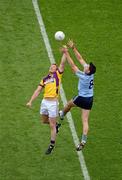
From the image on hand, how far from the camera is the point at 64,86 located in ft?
73.3

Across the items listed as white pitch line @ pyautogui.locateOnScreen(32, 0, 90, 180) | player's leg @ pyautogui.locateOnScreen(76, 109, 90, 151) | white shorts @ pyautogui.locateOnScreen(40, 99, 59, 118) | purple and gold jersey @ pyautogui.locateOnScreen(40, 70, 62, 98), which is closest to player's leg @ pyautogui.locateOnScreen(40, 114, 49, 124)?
white shorts @ pyautogui.locateOnScreen(40, 99, 59, 118)

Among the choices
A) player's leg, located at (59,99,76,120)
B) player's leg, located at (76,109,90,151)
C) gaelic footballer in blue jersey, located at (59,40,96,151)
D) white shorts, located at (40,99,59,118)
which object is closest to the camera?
gaelic footballer in blue jersey, located at (59,40,96,151)

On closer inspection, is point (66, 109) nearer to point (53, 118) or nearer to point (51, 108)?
point (53, 118)

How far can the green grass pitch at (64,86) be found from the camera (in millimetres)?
19422

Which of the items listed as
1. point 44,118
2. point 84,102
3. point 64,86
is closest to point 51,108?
point 44,118

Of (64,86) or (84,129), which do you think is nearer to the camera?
(84,129)

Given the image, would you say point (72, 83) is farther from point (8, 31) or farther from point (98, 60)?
point (8, 31)

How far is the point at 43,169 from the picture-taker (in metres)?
19.2

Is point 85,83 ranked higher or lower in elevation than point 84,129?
higher

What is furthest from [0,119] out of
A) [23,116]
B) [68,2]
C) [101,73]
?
[68,2]

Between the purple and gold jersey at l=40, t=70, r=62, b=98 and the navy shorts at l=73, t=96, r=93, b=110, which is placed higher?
the purple and gold jersey at l=40, t=70, r=62, b=98

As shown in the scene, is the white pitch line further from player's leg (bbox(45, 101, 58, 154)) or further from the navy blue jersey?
the navy blue jersey

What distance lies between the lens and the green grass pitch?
19.4m

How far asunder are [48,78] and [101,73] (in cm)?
453
